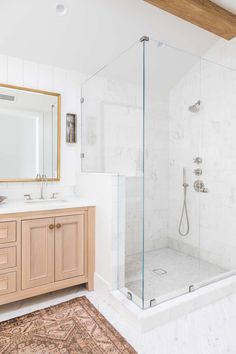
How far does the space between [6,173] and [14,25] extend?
1358 millimetres

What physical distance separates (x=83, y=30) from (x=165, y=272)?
2460mm

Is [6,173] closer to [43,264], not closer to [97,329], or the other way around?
[43,264]

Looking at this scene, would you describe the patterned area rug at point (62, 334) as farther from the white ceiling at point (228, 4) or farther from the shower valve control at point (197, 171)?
the white ceiling at point (228, 4)

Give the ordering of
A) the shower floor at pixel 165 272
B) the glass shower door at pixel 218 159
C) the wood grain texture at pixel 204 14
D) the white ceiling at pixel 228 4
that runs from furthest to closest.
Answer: the glass shower door at pixel 218 159
the white ceiling at pixel 228 4
the wood grain texture at pixel 204 14
the shower floor at pixel 165 272

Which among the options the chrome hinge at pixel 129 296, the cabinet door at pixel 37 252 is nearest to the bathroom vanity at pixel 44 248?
the cabinet door at pixel 37 252

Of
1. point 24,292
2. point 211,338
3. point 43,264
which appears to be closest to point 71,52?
point 43,264

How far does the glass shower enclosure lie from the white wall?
128mm

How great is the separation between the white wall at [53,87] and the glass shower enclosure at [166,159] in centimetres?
13

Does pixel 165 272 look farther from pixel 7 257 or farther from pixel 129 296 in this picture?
pixel 7 257

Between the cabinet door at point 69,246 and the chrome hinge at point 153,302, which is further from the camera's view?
the cabinet door at point 69,246

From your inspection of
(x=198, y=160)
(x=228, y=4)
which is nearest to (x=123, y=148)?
(x=198, y=160)

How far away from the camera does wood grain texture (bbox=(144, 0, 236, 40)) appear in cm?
216

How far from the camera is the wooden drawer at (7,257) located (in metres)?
1.92

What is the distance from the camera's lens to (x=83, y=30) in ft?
7.86
